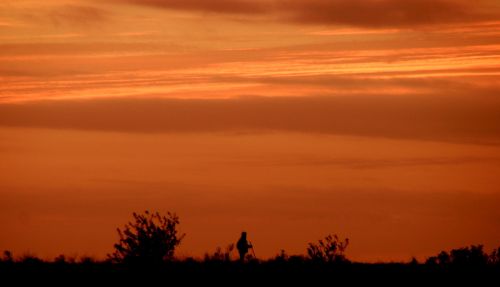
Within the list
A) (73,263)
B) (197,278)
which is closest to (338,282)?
(197,278)

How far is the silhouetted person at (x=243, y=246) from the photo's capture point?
2687 inches

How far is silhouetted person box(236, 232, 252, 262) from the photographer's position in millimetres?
68250

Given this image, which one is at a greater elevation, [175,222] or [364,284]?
[175,222]

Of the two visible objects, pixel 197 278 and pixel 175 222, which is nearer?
pixel 197 278

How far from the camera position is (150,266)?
65.8m

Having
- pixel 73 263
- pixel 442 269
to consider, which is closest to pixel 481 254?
pixel 442 269

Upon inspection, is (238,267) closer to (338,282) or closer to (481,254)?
(338,282)

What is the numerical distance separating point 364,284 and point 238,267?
18.3ft

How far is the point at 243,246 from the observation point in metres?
68.5

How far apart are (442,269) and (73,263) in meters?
14.3

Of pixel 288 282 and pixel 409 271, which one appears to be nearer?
pixel 288 282

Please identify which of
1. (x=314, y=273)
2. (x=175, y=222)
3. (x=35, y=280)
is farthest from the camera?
(x=175, y=222)

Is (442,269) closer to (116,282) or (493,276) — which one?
(493,276)

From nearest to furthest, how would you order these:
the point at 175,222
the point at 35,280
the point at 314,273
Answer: the point at 35,280 → the point at 314,273 → the point at 175,222
